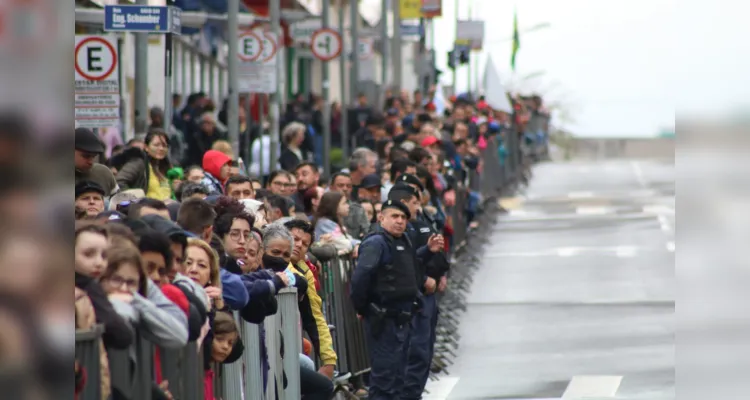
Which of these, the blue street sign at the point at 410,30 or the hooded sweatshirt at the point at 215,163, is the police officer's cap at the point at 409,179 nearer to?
the hooded sweatshirt at the point at 215,163

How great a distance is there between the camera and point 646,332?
19703 millimetres

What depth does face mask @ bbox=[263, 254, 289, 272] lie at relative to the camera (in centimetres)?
1109

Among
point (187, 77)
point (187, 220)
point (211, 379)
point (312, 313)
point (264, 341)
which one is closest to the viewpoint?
point (211, 379)

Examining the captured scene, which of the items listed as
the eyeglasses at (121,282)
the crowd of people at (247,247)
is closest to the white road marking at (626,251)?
the crowd of people at (247,247)

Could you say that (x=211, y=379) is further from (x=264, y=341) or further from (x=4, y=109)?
(x=4, y=109)

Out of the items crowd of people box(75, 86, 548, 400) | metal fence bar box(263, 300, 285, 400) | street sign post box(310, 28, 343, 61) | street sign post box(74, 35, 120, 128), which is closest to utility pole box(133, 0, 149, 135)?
street sign post box(74, 35, 120, 128)

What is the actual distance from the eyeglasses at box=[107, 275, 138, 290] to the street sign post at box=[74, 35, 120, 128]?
10372mm

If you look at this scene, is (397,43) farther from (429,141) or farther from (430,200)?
(430,200)

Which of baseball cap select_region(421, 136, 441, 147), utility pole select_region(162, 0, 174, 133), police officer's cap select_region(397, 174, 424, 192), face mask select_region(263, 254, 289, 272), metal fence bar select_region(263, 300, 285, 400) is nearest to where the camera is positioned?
metal fence bar select_region(263, 300, 285, 400)

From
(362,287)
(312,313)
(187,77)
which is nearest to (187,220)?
(312,313)

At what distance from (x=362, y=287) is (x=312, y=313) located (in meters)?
1.26

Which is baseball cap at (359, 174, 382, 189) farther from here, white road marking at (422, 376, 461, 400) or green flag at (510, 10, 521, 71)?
green flag at (510, 10, 521, 71)

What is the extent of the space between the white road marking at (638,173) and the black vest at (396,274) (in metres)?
33.1

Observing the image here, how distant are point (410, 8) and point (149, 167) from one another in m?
37.7
